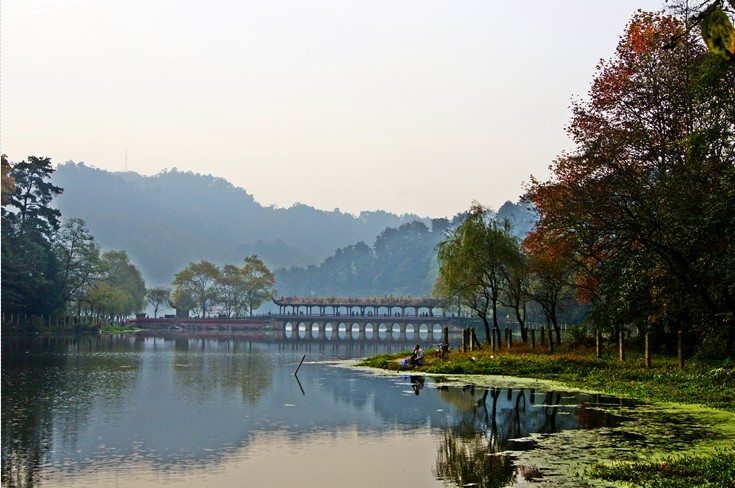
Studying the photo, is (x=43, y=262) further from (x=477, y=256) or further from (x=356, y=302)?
(x=356, y=302)

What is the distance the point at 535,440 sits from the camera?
19625 millimetres

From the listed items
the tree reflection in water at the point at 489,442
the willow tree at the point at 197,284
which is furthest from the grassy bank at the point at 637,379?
the willow tree at the point at 197,284

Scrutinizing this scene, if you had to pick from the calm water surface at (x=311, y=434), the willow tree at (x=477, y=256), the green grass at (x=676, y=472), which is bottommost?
the calm water surface at (x=311, y=434)

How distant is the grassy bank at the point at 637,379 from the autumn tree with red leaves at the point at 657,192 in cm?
315

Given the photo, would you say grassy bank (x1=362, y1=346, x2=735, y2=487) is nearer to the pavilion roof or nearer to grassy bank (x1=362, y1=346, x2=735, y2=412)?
grassy bank (x1=362, y1=346, x2=735, y2=412)

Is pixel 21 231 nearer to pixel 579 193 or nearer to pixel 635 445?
pixel 579 193

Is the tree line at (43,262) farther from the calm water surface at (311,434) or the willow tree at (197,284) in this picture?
the calm water surface at (311,434)

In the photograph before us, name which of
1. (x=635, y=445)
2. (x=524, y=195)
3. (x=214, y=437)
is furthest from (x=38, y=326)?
(x=635, y=445)

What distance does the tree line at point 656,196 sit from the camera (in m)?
31.8

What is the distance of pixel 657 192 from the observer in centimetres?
3656

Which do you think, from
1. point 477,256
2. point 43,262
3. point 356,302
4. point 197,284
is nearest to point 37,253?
point 43,262

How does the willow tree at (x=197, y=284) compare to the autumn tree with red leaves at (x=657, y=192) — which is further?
the willow tree at (x=197, y=284)

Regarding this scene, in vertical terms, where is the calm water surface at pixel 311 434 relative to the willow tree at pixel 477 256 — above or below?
below

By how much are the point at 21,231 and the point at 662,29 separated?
3014 inches
